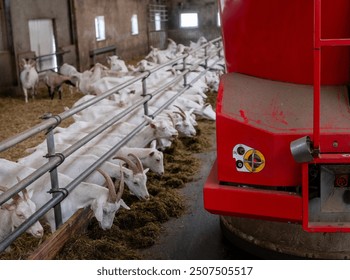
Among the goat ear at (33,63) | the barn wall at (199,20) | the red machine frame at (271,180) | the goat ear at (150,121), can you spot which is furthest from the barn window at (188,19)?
the red machine frame at (271,180)

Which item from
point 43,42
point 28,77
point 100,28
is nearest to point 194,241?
point 28,77

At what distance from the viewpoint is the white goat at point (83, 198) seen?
491cm

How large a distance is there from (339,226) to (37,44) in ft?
46.1

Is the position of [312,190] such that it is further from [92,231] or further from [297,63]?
[92,231]

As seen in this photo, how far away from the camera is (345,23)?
381 centimetres

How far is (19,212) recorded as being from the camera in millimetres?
4441

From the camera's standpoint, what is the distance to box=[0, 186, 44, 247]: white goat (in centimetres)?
445

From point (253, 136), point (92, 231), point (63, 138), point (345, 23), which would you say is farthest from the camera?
point (63, 138)

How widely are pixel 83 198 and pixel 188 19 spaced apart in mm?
29001

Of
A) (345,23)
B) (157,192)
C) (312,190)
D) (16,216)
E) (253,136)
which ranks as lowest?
(157,192)

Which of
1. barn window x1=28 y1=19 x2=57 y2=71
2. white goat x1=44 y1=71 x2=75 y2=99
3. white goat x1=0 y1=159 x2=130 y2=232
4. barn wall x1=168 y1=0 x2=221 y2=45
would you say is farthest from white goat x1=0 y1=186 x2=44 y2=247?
barn wall x1=168 y1=0 x2=221 y2=45

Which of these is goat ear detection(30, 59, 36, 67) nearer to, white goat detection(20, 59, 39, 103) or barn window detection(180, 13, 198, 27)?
white goat detection(20, 59, 39, 103)

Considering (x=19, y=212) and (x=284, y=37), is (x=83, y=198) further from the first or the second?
(x=284, y=37)
